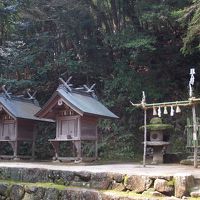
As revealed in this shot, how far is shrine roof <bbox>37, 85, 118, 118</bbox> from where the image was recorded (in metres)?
14.1

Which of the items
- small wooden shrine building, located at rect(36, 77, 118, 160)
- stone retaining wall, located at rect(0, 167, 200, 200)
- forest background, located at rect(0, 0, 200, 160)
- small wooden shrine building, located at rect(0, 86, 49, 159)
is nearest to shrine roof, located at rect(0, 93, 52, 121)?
small wooden shrine building, located at rect(0, 86, 49, 159)

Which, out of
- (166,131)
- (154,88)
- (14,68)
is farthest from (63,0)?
(166,131)

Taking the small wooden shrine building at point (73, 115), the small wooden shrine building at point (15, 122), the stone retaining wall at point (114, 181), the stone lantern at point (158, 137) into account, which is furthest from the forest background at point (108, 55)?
the stone retaining wall at point (114, 181)

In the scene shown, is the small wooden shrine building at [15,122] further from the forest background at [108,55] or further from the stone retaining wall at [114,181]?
the stone retaining wall at [114,181]

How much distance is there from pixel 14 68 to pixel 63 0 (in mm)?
4958

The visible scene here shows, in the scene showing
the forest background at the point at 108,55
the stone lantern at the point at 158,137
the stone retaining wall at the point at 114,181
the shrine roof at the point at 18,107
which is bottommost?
the stone retaining wall at the point at 114,181

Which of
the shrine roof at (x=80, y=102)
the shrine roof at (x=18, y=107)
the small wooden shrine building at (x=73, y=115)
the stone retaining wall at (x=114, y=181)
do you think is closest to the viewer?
the stone retaining wall at (x=114, y=181)

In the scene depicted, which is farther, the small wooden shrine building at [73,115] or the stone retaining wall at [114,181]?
the small wooden shrine building at [73,115]

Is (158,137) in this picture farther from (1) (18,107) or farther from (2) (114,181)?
(1) (18,107)

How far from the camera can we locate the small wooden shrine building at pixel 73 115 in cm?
1430

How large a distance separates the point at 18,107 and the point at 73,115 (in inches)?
147

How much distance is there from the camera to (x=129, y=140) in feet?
59.9

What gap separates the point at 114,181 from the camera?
8.89 m

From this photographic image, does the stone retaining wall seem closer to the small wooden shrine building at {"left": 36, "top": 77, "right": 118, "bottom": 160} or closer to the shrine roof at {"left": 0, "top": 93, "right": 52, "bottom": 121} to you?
the small wooden shrine building at {"left": 36, "top": 77, "right": 118, "bottom": 160}
